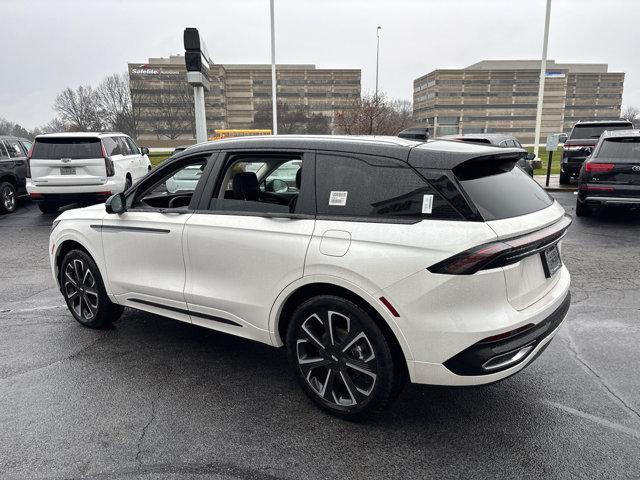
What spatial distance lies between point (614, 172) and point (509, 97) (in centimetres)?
12149

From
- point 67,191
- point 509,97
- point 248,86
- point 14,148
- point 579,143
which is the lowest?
point 67,191

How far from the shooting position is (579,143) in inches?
552

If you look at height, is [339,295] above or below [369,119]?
below

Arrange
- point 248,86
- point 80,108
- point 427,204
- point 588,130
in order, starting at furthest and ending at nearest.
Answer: point 248,86 < point 80,108 < point 588,130 < point 427,204

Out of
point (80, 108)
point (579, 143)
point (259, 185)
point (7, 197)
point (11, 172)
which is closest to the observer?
point (259, 185)

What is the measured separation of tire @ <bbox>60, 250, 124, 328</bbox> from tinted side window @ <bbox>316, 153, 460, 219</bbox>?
2498 mm

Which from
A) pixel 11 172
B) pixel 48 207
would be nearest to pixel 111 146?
pixel 48 207

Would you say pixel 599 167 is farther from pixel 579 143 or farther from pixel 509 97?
pixel 509 97

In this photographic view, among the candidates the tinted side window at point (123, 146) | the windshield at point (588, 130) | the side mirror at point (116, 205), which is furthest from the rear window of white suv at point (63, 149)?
the windshield at point (588, 130)

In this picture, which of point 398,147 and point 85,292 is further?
point 85,292

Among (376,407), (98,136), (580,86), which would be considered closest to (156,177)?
(376,407)

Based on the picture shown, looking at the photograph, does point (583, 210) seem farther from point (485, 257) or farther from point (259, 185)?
point (485, 257)

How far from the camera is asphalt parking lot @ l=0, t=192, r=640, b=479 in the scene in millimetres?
2504

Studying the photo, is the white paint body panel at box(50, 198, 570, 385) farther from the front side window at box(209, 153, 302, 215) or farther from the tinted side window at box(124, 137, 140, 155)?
the tinted side window at box(124, 137, 140, 155)
